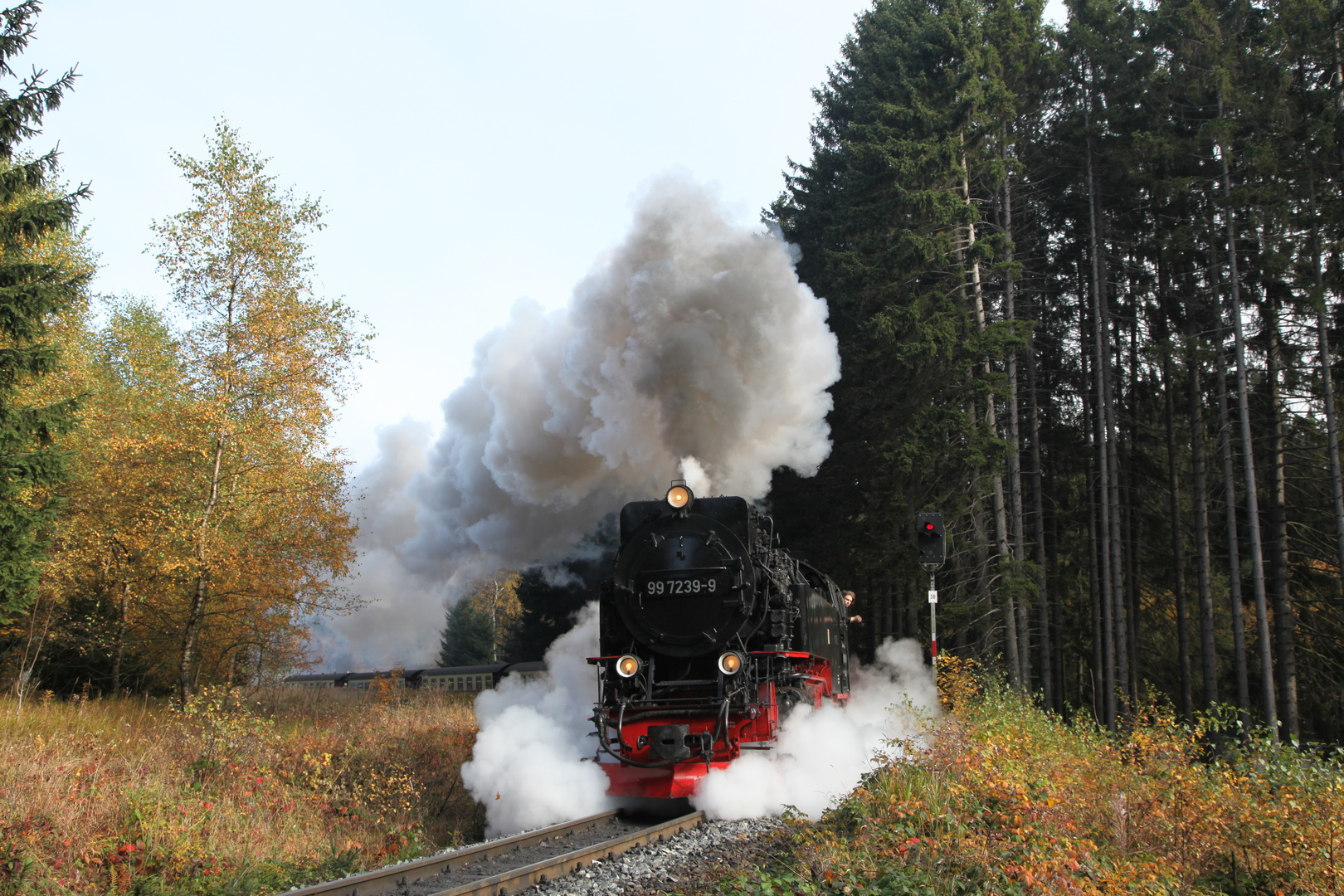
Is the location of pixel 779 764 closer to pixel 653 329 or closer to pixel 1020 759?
pixel 1020 759

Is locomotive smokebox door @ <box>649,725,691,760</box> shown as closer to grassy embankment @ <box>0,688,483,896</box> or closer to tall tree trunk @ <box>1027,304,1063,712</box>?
grassy embankment @ <box>0,688,483,896</box>

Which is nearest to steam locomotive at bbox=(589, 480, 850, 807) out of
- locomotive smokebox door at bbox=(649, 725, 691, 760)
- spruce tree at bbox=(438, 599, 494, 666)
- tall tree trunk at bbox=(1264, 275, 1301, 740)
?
locomotive smokebox door at bbox=(649, 725, 691, 760)

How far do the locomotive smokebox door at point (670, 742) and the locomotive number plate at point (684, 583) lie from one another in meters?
1.41

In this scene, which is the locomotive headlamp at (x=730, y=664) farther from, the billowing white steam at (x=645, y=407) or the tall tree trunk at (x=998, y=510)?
the tall tree trunk at (x=998, y=510)

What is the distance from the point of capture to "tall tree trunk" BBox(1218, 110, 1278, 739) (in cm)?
1490

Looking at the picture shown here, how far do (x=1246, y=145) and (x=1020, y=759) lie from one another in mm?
12962

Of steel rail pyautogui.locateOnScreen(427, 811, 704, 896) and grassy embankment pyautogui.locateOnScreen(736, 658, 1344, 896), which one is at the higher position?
grassy embankment pyautogui.locateOnScreen(736, 658, 1344, 896)

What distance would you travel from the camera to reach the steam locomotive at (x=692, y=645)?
8852 mm

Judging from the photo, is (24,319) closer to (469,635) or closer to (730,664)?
(730,664)

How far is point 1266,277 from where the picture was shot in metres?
16.3

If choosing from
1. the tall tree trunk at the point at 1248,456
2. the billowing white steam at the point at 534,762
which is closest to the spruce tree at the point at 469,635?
the billowing white steam at the point at 534,762

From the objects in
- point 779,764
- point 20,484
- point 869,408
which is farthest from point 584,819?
point 869,408

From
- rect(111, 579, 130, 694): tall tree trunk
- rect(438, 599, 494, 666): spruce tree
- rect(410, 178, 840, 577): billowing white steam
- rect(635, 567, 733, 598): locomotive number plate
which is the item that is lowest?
rect(438, 599, 494, 666): spruce tree

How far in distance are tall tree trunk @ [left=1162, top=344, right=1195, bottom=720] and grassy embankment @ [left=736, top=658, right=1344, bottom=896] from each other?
1258 cm
